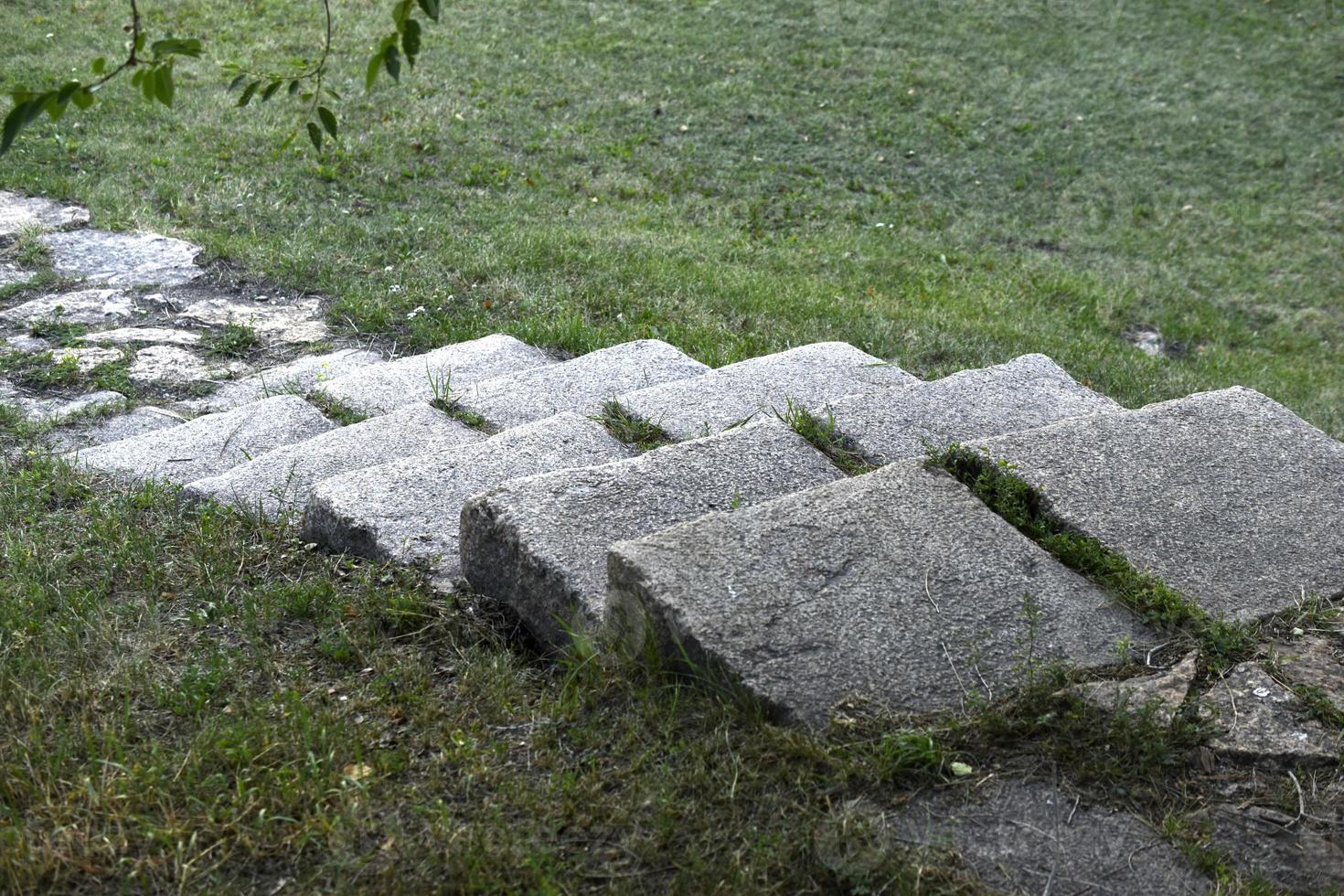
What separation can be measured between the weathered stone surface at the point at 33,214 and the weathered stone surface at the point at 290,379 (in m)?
2.63

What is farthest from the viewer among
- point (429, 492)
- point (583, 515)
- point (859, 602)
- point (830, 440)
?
point (830, 440)

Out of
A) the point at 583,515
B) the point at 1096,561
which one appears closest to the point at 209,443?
the point at 583,515

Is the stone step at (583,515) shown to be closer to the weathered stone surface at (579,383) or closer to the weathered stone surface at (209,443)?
the weathered stone surface at (579,383)

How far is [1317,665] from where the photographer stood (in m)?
2.59

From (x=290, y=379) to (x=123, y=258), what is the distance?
7.61 feet

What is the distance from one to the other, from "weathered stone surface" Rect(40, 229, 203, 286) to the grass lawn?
0.69 feet

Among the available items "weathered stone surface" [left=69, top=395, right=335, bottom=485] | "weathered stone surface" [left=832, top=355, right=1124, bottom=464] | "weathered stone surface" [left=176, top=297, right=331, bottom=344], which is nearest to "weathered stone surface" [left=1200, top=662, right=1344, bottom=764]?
"weathered stone surface" [left=832, top=355, right=1124, bottom=464]

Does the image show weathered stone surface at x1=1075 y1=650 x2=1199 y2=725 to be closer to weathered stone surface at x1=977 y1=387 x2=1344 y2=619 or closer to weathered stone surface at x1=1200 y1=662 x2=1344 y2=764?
weathered stone surface at x1=1200 y1=662 x2=1344 y2=764

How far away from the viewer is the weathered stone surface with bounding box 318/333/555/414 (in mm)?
5062

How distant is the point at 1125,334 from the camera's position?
811cm

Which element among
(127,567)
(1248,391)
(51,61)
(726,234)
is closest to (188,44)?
(127,567)

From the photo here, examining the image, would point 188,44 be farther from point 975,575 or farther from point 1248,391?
point 1248,391

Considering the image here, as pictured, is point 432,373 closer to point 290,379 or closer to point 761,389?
point 290,379

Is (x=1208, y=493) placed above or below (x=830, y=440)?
above
